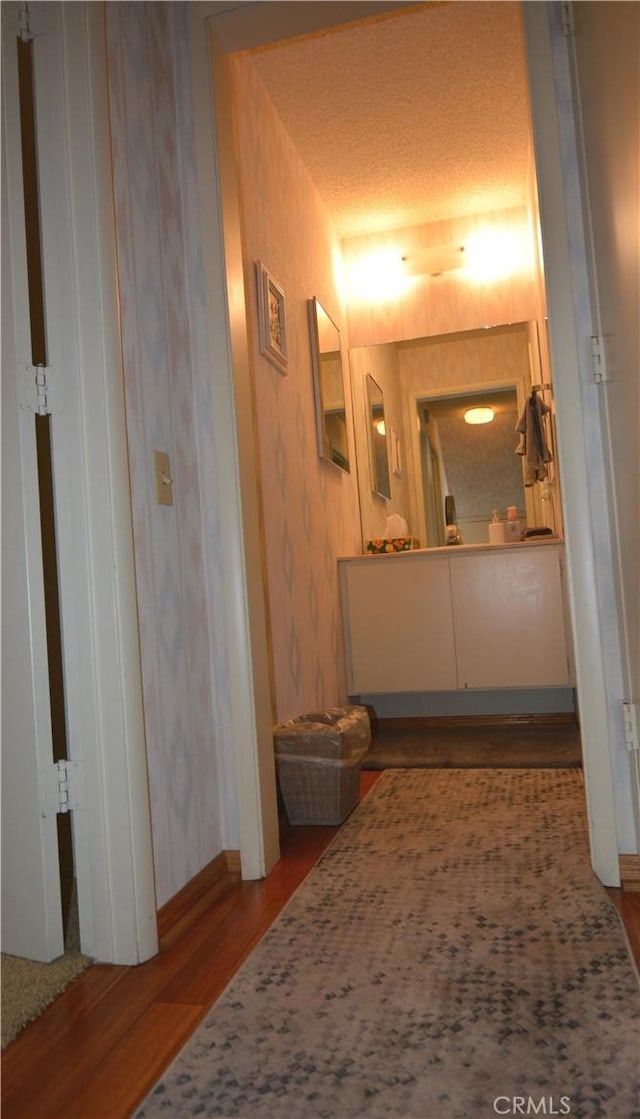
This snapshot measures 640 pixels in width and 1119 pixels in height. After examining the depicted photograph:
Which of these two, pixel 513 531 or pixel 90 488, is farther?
pixel 513 531

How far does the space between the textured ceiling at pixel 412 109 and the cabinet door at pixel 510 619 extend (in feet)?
6.27

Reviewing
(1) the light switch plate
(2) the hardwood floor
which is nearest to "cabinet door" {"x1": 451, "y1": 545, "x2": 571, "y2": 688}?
(2) the hardwood floor

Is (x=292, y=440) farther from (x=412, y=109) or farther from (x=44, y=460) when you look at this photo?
(x=412, y=109)

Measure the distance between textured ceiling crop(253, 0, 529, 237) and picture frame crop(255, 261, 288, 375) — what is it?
0.83 metres

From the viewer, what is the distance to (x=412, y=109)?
3.26 m

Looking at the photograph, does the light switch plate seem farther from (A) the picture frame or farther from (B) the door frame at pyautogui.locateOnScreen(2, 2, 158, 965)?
(A) the picture frame

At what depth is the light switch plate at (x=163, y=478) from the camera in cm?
165

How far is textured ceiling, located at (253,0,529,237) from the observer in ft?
9.27

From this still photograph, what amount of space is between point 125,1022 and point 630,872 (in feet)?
3.51

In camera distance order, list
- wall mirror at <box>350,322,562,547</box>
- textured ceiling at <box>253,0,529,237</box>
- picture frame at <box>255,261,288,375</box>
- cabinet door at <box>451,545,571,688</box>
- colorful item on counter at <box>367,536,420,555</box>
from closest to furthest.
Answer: picture frame at <box>255,261,288,375</box> < textured ceiling at <box>253,0,529,237</box> < cabinet door at <box>451,545,571,688</box> < colorful item on counter at <box>367,536,420,555</box> < wall mirror at <box>350,322,562,547</box>

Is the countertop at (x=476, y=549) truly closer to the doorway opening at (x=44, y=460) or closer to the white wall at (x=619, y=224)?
the white wall at (x=619, y=224)

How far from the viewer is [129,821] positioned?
142 centimetres

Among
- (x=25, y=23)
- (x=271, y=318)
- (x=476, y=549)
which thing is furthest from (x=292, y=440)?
(x=25, y=23)

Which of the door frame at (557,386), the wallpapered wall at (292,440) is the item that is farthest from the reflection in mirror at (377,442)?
the door frame at (557,386)
